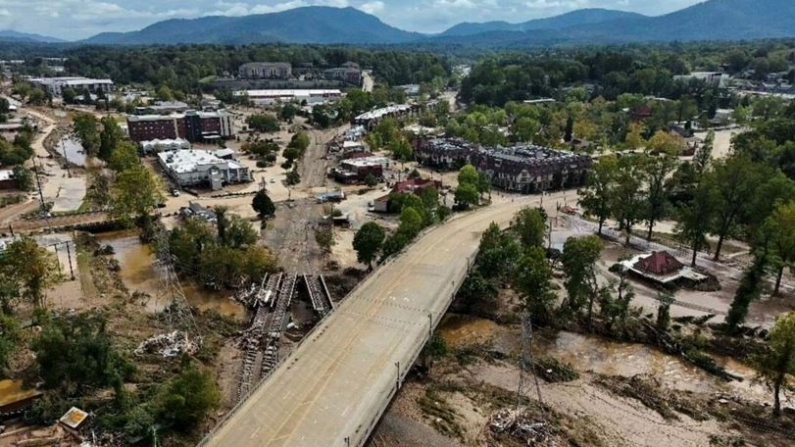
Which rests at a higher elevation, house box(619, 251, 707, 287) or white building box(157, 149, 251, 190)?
white building box(157, 149, 251, 190)

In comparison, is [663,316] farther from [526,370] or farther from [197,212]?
[197,212]

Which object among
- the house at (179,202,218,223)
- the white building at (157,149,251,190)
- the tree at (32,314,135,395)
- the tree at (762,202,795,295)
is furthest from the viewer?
the white building at (157,149,251,190)

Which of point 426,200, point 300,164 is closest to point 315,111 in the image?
point 300,164

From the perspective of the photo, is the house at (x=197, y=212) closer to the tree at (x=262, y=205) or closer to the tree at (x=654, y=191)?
the tree at (x=262, y=205)

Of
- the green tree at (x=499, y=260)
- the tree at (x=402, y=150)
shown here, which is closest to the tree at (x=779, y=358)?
the green tree at (x=499, y=260)

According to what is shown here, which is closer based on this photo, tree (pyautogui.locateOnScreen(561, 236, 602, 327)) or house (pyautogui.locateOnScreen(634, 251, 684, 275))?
tree (pyautogui.locateOnScreen(561, 236, 602, 327))

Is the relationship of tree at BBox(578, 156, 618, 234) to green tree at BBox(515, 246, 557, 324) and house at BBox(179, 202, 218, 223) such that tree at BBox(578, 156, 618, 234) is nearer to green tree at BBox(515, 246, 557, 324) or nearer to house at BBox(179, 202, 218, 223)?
green tree at BBox(515, 246, 557, 324)

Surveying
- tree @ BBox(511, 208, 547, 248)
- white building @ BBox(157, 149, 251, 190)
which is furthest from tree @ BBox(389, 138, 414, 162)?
tree @ BBox(511, 208, 547, 248)

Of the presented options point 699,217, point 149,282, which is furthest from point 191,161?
point 699,217
